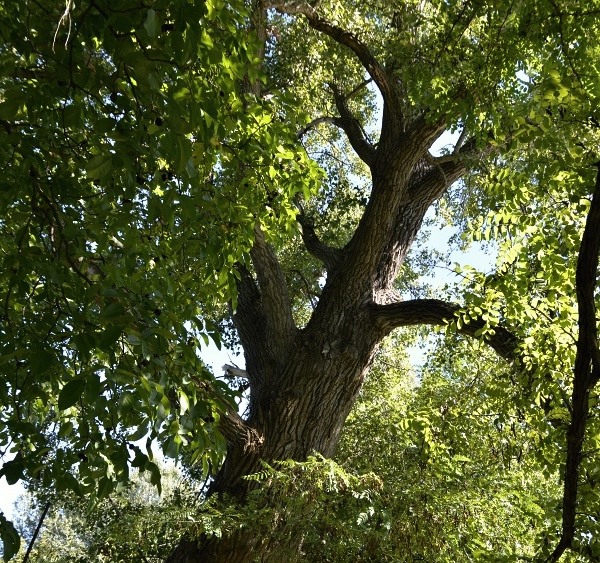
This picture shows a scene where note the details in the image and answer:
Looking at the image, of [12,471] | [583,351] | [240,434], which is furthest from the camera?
[240,434]

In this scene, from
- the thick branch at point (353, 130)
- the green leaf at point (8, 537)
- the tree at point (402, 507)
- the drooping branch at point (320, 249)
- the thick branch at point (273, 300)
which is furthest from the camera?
the thick branch at point (353, 130)

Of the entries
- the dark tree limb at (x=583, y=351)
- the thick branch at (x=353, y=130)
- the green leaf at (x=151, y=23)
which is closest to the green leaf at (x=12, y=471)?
the green leaf at (x=151, y=23)

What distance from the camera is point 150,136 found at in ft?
6.98

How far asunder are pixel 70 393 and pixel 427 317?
389 cm

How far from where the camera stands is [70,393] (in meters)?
1.69

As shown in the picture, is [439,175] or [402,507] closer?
[402,507]

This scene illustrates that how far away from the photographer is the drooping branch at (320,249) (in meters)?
6.58

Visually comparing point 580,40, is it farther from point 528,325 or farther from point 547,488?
point 547,488

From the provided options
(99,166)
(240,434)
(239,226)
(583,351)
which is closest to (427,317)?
(240,434)

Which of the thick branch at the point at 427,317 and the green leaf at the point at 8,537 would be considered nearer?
the green leaf at the point at 8,537

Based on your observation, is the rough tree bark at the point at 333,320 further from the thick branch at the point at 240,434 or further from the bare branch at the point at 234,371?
the bare branch at the point at 234,371

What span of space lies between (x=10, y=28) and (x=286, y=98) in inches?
44.9

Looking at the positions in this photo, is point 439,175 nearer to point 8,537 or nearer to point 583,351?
point 583,351

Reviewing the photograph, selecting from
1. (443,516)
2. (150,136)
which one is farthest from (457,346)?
(150,136)
